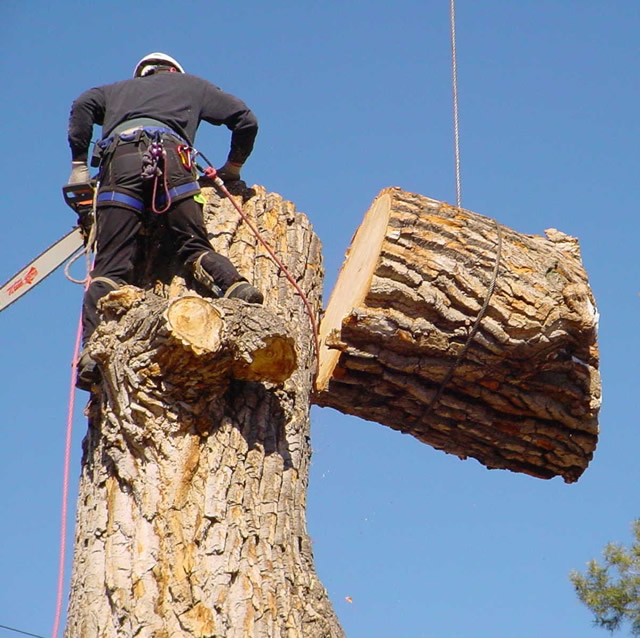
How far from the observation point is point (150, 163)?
4.44 metres

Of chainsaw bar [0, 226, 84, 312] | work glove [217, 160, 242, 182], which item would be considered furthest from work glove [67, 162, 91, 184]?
chainsaw bar [0, 226, 84, 312]

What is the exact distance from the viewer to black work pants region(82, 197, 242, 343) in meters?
4.23

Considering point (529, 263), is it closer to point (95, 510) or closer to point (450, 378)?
point (450, 378)

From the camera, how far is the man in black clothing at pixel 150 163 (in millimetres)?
4242

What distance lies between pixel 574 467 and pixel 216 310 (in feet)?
7.57

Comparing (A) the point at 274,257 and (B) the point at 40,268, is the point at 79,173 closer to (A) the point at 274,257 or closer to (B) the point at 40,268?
(A) the point at 274,257

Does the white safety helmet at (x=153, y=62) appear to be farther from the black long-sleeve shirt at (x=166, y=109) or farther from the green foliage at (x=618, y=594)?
the green foliage at (x=618, y=594)

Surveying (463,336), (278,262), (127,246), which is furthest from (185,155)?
(463,336)

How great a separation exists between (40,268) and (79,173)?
127 cm

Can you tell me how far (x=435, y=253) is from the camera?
181 inches

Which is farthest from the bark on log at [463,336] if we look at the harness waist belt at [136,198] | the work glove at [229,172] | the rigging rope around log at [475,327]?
the harness waist belt at [136,198]

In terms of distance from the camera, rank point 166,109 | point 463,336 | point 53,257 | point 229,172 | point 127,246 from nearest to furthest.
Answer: point 127,246
point 463,336
point 166,109
point 229,172
point 53,257

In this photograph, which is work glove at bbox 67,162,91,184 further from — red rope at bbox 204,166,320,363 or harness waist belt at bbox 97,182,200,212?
red rope at bbox 204,166,320,363

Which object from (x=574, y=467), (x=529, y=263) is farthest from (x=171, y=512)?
(x=574, y=467)
